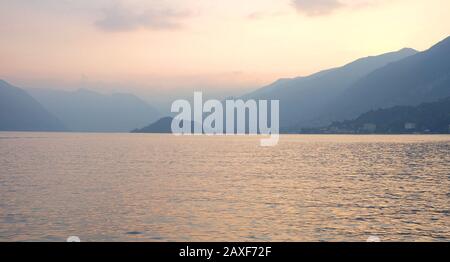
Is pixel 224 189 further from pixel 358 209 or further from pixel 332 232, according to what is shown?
pixel 332 232

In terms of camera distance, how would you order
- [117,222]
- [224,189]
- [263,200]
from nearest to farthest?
[117,222] < [263,200] < [224,189]

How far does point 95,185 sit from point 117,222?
27.5 m

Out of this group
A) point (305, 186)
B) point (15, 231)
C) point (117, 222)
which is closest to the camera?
point (15, 231)

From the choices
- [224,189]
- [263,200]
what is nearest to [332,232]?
[263,200]

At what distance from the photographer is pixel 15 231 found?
107 feet

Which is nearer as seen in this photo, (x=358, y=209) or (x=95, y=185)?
(x=358, y=209)

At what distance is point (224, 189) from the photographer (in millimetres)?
59062

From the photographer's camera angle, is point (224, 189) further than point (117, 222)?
Yes
